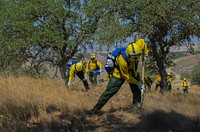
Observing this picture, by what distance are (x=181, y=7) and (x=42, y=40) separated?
926 centimetres

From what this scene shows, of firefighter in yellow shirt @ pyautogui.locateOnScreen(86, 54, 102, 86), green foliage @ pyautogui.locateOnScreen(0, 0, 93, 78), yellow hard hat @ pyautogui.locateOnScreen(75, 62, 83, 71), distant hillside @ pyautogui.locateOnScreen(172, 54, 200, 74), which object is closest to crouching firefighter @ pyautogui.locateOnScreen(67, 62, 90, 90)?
yellow hard hat @ pyautogui.locateOnScreen(75, 62, 83, 71)

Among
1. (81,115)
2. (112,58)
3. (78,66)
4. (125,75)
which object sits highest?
(112,58)

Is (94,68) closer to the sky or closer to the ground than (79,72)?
closer to the sky

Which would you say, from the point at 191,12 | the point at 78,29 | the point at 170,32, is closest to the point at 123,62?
the point at 191,12

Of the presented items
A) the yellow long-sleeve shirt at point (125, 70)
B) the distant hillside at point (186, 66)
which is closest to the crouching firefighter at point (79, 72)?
the yellow long-sleeve shirt at point (125, 70)

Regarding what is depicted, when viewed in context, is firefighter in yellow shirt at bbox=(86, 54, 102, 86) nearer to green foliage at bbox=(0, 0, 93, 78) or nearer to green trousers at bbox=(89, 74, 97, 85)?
green trousers at bbox=(89, 74, 97, 85)

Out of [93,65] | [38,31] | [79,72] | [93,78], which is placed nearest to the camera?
[79,72]

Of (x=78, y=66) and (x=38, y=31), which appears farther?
(x=38, y=31)

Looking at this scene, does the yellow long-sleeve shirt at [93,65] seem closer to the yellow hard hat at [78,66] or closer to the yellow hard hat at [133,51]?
the yellow hard hat at [78,66]

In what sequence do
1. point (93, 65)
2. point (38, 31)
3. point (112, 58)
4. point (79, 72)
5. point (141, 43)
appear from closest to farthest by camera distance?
1. point (141, 43)
2. point (112, 58)
3. point (79, 72)
4. point (93, 65)
5. point (38, 31)

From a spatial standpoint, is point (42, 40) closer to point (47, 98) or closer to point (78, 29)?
point (78, 29)

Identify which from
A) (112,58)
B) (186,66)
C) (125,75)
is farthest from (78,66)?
(186,66)

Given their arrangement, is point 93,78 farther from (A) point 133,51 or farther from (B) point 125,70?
(A) point 133,51

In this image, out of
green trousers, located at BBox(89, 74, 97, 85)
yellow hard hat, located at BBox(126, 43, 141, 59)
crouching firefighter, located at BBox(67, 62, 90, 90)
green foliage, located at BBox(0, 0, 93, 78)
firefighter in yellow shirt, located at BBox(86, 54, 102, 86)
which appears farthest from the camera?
green foliage, located at BBox(0, 0, 93, 78)
